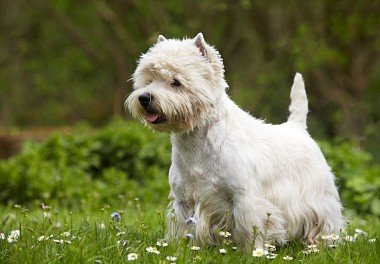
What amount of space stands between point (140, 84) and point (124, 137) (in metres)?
5.67

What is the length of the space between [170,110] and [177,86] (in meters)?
0.18

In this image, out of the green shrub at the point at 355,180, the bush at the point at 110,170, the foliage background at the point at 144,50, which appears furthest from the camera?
the foliage background at the point at 144,50

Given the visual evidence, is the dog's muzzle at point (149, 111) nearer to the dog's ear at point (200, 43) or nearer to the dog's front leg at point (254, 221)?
the dog's ear at point (200, 43)

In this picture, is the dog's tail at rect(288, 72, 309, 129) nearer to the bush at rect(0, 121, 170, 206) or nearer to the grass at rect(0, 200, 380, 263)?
the grass at rect(0, 200, 380, 263)

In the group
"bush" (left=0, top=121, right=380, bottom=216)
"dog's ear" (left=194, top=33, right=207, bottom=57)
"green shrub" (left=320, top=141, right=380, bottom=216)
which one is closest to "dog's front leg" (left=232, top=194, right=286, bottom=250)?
"dog's ear" (left=194, top=33, right=207, bottom=57)

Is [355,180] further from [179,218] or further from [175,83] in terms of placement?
[175,83]

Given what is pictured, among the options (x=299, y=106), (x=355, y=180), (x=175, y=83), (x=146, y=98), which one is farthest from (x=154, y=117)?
(x=355, y=180)

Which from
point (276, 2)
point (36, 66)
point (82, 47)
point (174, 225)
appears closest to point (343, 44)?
point (276, 2)

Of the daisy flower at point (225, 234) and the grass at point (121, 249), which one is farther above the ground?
the daisy flower at point (225, 234)

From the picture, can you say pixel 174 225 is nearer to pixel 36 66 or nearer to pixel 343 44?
pixel 343 44

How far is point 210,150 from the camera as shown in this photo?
462 centimetres

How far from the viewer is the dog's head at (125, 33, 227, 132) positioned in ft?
14.6

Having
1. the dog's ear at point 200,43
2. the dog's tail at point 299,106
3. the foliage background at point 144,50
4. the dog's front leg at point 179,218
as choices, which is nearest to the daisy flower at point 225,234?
the dog's front leg at point 179,218

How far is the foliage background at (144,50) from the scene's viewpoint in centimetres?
916
